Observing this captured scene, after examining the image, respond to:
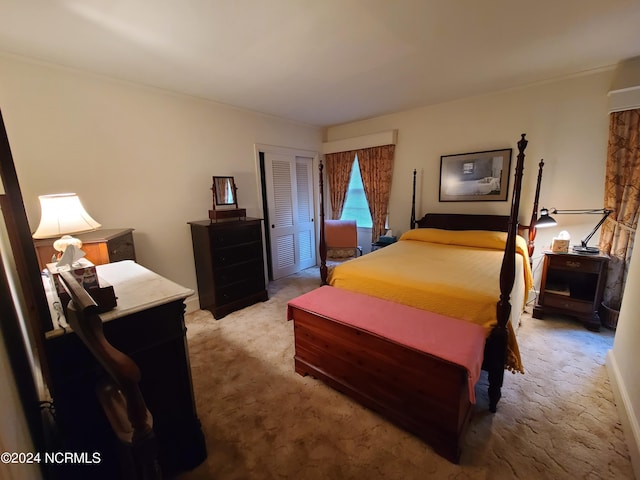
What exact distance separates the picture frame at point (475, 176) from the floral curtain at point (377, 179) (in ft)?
2.66

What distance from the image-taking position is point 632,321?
5.70ft

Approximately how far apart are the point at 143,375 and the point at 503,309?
6.31 feet

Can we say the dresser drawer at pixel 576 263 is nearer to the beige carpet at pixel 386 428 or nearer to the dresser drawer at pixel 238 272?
the beige carpet at pixel 386 428

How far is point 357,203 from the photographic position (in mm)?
4770

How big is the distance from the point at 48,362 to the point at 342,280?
6.02 ft

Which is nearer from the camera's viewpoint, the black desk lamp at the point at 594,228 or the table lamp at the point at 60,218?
the table lamp at the point at 60,218

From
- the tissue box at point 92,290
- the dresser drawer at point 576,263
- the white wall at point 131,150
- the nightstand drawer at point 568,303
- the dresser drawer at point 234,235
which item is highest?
the white wall at point 131,150

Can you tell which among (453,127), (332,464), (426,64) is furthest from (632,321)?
(453,127)

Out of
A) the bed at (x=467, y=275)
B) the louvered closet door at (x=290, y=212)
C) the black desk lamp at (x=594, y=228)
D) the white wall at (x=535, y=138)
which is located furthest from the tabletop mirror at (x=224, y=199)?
the black desk lamp at (x=594, y=228)

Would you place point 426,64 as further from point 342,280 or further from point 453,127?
point 342,280

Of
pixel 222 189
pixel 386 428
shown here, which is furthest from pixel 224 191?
pixel 386 428

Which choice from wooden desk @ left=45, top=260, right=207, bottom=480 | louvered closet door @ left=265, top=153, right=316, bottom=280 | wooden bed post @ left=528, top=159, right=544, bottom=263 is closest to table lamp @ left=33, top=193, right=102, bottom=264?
wooden desk @ left=45, top=260, right=207, bottom=480

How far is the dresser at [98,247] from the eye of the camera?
193 centimetres

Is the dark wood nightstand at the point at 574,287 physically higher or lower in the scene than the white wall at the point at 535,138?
lower
